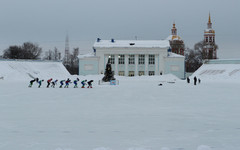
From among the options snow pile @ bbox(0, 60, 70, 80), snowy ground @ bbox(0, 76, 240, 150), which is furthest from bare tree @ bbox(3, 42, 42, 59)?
snowy ground @ bbox(0, 76, 240, 150)

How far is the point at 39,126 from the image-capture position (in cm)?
746

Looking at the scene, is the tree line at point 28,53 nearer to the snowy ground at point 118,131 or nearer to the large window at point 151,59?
the large window at point 151,59

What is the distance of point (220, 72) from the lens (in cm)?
5775

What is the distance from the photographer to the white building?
68.4m

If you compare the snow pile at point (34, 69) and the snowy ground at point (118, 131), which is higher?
the snow pile at point (34, 69)

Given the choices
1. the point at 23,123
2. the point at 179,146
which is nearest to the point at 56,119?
the point at 23,123

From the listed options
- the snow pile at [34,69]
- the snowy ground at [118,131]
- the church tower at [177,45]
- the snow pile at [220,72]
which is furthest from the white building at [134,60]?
the snowy ground at [118,131]

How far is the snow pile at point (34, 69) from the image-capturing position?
56.0 metres

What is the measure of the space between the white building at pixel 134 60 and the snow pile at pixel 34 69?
7.05 m

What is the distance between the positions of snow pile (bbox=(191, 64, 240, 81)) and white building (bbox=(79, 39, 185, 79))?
6.94m

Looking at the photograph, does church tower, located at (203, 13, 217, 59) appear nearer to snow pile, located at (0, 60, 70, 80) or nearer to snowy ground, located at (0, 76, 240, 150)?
→ snow pile, located at (0, 60, 70, 80)

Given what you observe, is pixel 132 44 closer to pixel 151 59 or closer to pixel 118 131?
pixel 151 59

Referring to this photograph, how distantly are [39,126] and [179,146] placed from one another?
A: 4281mm

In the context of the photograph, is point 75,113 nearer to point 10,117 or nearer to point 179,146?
point 10,117
